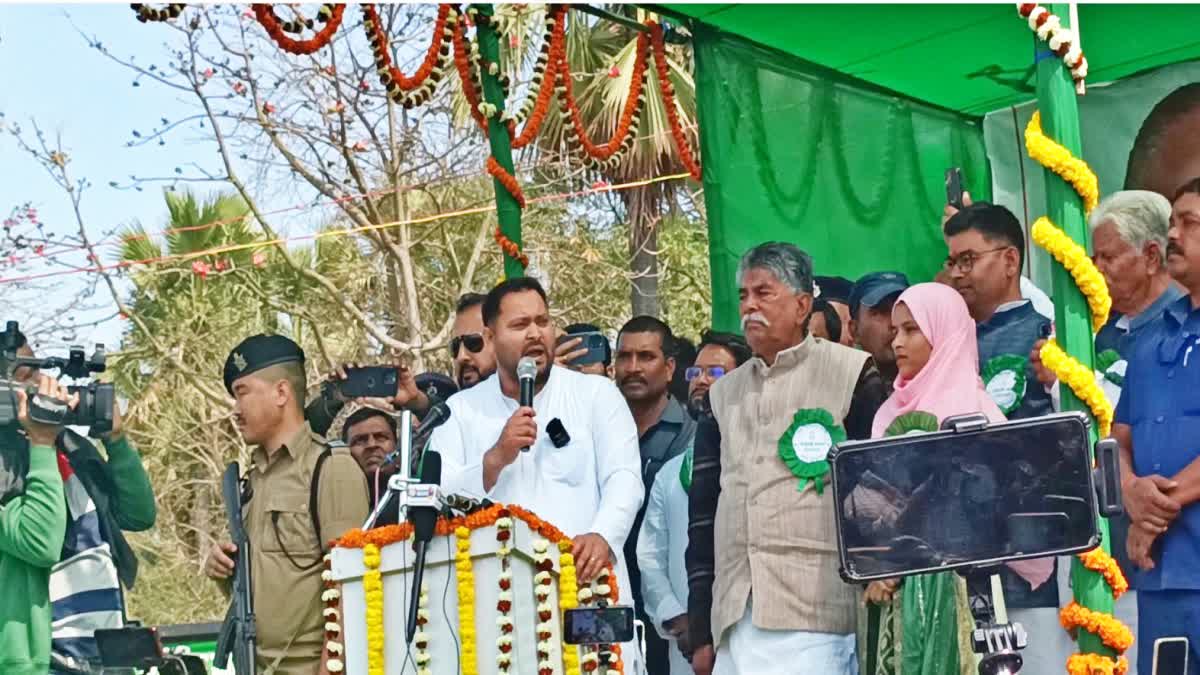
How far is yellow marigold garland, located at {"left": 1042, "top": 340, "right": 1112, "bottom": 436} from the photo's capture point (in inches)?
173

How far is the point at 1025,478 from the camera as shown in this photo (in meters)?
3.73

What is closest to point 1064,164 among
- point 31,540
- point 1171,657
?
point 1171,657

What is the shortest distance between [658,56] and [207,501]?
9.50 meters

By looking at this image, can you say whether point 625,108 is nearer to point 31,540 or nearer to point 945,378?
point 945,378

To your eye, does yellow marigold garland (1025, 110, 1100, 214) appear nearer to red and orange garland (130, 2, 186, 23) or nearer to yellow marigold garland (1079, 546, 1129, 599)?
yellow marigold garland (1079, 546, 1129, 599)

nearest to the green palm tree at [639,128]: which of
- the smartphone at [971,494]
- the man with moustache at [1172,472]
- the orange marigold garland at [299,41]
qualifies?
the orange marigold garland at [299,41]

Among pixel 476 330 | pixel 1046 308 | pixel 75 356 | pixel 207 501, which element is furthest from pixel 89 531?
pixel 207 501

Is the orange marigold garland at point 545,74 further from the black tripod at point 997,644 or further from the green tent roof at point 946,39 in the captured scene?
the black tripod at point 997,644

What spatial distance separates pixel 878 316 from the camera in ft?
19.0

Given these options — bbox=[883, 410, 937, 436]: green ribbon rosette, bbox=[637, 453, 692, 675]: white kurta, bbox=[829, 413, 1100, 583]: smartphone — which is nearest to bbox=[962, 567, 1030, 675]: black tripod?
bbox=[829, 413, 1100, 583]: smartphone

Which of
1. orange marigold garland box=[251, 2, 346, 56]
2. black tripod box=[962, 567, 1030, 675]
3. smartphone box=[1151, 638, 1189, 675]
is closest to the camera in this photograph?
black tripod box=[962, 567, 1030, 675]

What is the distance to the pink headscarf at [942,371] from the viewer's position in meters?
4.66

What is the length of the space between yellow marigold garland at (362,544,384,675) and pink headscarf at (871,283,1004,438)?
60.8 inches

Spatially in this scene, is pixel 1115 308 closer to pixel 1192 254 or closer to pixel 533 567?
pixel 1192 254
